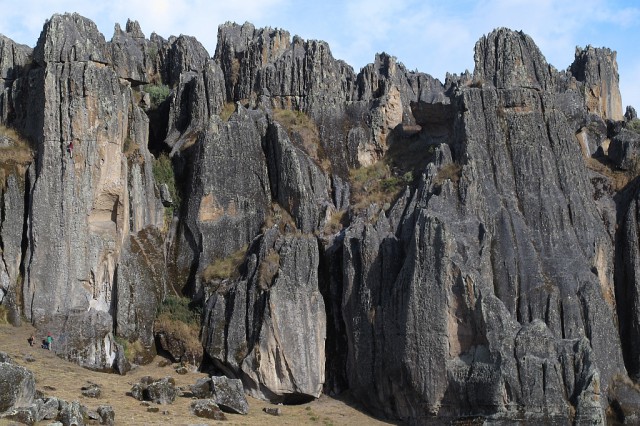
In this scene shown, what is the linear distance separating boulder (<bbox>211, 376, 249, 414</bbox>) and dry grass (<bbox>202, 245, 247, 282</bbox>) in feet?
24.2

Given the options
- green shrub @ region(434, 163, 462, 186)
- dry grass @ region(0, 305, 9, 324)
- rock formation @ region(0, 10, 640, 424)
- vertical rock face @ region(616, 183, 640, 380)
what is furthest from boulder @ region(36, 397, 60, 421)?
Answer: vertical rock face @ region(616, 183, 640, 380)

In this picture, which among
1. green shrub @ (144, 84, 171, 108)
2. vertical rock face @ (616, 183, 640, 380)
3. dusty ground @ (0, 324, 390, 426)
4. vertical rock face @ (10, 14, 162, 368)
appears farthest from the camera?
green shrub @ (144, 84, 171, 108)

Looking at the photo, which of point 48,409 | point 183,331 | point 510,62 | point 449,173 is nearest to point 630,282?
point 449,173

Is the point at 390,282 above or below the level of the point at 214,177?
below

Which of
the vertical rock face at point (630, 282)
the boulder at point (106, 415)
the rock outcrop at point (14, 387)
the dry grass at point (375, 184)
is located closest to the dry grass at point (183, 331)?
the dry grass at point (375, 184)

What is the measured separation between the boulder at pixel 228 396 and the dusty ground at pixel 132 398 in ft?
1.35

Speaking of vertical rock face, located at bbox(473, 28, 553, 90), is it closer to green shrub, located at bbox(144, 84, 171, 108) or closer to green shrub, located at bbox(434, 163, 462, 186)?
green shrub, located at bbox(434, 163, 462, 186)

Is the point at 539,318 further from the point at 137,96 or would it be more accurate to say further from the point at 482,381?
the point at 137,96

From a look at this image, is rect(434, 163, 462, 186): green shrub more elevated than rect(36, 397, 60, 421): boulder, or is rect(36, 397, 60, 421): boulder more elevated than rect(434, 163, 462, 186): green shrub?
rect(434, 163, 462, 186): green shrub

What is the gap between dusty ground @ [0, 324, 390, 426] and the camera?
150 feet

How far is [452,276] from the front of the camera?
50.1 m

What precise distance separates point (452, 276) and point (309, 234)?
349 inches

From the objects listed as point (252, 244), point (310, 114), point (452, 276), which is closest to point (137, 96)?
point (310, 114)

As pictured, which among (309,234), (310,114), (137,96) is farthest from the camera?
(137,96)
